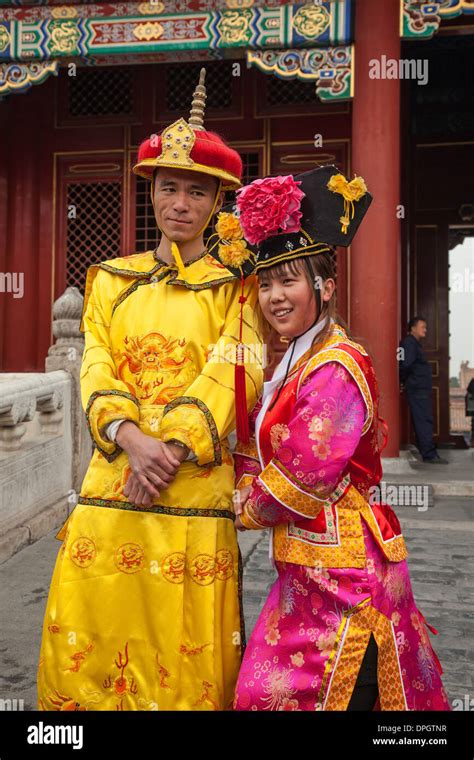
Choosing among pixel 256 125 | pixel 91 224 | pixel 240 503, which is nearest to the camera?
pixel 240 503

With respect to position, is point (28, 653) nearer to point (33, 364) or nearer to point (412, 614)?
point (412, 614)

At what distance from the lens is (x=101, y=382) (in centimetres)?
199

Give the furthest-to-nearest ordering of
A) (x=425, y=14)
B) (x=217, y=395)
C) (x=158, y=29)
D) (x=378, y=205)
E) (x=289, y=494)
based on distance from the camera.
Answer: (x=158, y=29)
(x=378, y=205)
(x=425, y=14)
(x=217, y=395)
(x=289, y=494)

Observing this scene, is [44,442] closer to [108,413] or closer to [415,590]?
[415,590]

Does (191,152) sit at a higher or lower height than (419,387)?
higher

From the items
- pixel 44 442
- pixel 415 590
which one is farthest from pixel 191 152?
pixel 44 442

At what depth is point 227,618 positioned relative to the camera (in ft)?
6.56

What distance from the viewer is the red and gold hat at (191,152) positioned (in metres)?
1.97

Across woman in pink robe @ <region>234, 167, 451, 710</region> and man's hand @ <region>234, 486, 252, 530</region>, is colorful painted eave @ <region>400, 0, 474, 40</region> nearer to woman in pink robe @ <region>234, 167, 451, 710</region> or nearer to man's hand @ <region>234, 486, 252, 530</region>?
woman in pink robe @ <region>234, 167, 451, 710</region>

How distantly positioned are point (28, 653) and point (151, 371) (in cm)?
171

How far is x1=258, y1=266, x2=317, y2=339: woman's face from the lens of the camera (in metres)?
1.77

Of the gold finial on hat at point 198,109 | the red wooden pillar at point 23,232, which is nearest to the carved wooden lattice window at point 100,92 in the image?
the red wooden pillar at point 23,232

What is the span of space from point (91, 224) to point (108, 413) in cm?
702
